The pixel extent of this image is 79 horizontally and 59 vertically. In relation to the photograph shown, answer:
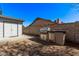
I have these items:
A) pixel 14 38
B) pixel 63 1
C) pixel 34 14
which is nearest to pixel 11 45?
pixel 14 38

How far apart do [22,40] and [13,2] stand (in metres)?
0.81

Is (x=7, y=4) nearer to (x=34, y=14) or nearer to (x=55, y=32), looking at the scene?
(x=34, y=14)

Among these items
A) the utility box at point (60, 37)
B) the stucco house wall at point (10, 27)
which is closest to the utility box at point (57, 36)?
the utility box at point (60, 37)

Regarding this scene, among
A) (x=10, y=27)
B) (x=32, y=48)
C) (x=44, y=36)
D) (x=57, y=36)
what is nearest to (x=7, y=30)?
(x=10, y=27)

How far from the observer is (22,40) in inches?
214

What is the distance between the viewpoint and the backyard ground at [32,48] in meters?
5.32

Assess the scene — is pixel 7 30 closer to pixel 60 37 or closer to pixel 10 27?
pixel 10 27

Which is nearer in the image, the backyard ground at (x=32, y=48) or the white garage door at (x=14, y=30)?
the backyard ground at (x=32, y=48)

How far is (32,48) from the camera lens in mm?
5387

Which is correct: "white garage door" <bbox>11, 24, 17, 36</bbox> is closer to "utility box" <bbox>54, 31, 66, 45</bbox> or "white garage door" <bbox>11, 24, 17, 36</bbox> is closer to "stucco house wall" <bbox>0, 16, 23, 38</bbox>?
"stucco house wall" <bbox>0, 16, 23, 38</bbox>

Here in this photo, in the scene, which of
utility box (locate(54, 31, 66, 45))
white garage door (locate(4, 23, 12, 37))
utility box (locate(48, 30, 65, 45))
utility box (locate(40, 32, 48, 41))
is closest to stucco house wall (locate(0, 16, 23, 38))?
white garage door (locate(4, 23, 12, 37))

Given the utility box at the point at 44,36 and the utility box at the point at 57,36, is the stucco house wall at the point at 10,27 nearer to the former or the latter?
the utility box at the point at 44,36

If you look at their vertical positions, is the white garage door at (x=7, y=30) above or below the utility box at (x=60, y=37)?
above

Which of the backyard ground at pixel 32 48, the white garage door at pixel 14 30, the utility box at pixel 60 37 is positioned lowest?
the backyard ground at pixel 32 48
